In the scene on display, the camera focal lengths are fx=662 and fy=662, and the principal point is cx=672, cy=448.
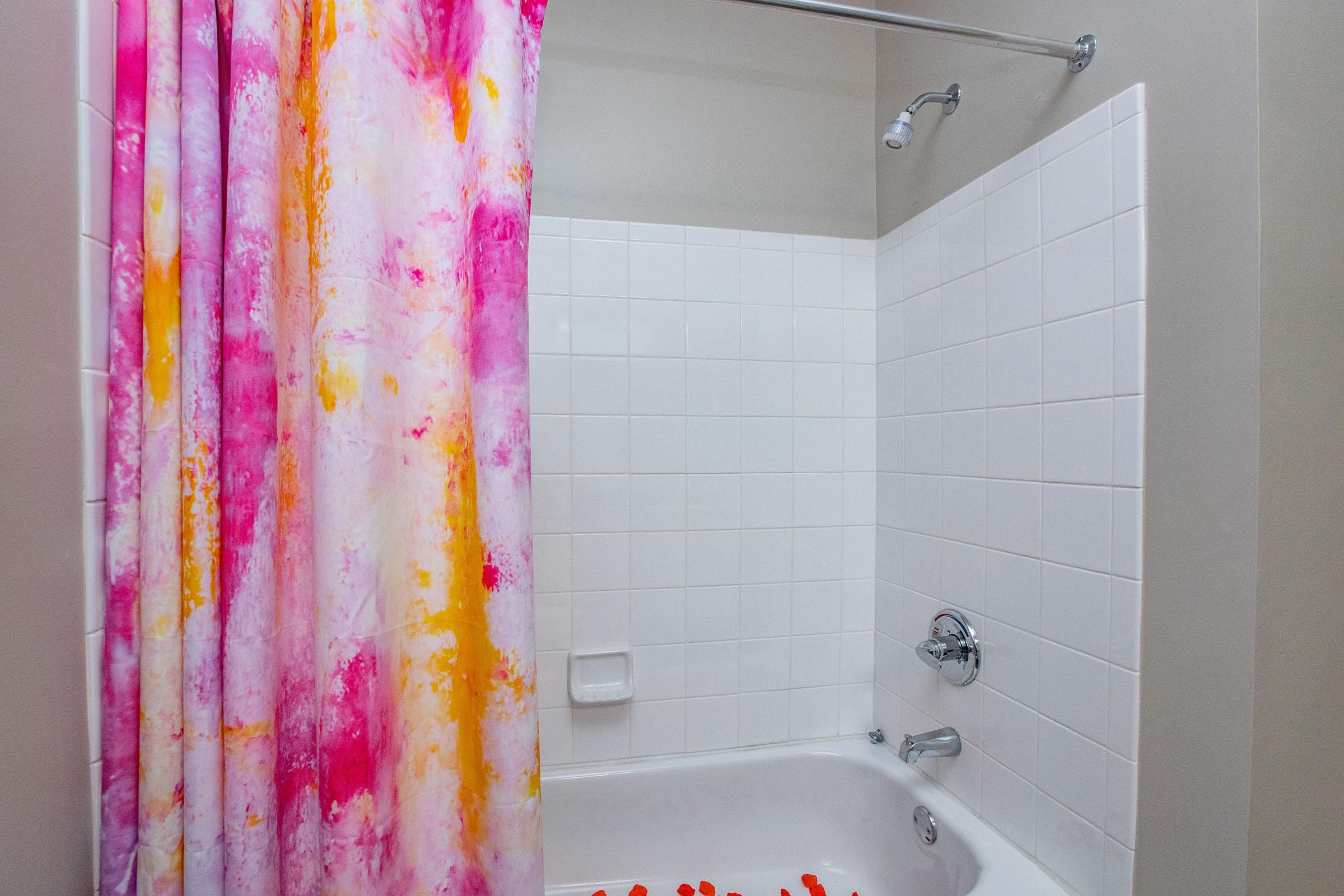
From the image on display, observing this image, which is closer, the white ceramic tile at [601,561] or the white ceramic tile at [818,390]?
the white ceramic tile at [601,561]

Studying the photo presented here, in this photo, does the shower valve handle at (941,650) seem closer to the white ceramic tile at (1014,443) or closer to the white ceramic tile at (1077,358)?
the white ceramic tile at (1014,443)

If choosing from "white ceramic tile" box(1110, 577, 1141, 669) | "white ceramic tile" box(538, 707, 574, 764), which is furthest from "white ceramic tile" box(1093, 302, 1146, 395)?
"white ceramic tile" box(538, 707, 574, 764)

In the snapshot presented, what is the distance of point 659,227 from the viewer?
5.42 ft

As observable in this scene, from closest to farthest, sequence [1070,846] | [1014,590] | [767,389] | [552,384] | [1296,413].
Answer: [1296,413]
[1070,846]
[1014,590]
[552,384]
[767,389]

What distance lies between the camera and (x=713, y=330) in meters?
1.68

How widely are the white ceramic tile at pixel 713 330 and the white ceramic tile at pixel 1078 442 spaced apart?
0.73 meters

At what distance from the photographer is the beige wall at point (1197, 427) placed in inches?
35.0

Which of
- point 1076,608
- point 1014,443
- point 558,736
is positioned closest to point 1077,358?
point 1014,443

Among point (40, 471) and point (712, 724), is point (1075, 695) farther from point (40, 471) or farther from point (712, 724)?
point (40, 471)

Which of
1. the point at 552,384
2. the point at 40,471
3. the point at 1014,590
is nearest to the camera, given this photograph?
the point at 40,471

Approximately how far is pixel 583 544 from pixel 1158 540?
3.72 feet

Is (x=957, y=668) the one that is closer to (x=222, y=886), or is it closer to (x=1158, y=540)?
(x=1158, y=540)

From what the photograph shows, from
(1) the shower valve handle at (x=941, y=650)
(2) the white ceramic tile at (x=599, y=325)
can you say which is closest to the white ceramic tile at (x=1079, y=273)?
(1) the shower valve handle at (x=941, y=650)

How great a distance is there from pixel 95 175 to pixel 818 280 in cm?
145
